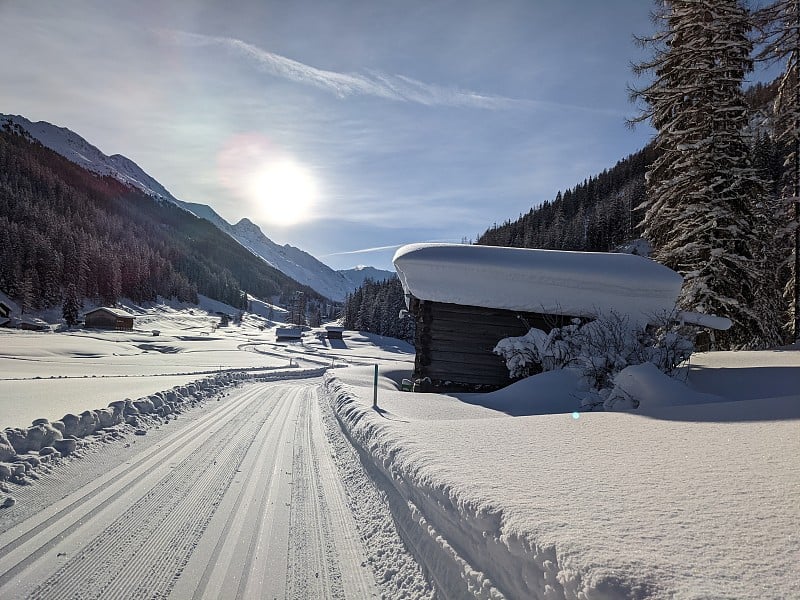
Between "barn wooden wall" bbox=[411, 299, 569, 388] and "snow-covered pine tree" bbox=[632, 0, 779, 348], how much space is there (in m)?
5.62

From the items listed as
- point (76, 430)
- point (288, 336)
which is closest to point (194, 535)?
point (76, 430)

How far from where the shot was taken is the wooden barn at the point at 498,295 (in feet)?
41.7

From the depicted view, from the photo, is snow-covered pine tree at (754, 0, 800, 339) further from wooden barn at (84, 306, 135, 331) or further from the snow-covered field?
wooden barn at (84, 306, 135, 331)

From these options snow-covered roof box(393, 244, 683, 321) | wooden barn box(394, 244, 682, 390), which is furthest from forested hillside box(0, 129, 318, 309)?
snow-covered roof box(393, 244, 683, 321)

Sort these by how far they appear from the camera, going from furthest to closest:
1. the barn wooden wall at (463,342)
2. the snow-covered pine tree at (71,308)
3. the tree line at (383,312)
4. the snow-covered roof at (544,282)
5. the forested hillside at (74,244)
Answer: the tree line at (383,312) < the forested hillside at (74,244) < the snow-covered pine tree at (71,308) < the barn wooden wall at (463,342) < the snow-covered roof at (544,282)

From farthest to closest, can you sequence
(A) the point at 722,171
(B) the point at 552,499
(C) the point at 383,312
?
(C) the point at 383,312, (A) the point at 722,171, (B) the point at 552,499

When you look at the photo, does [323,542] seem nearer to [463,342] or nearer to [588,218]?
[463,342]

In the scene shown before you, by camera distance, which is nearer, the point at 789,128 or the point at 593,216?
the point at 789,128

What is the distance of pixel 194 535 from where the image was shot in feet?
13.2

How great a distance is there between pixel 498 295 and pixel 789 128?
979cm

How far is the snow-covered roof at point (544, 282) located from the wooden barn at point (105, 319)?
2903 inches

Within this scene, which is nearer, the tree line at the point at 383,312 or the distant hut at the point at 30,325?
the distant hut at the point at 30,325

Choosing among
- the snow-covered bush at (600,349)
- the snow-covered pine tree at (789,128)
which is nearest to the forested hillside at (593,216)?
the snow-covered pine tree at (789,128)

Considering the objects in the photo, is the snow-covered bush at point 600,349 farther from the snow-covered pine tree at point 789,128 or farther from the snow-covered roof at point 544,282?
the snow-covered pine tree at point 789,128
